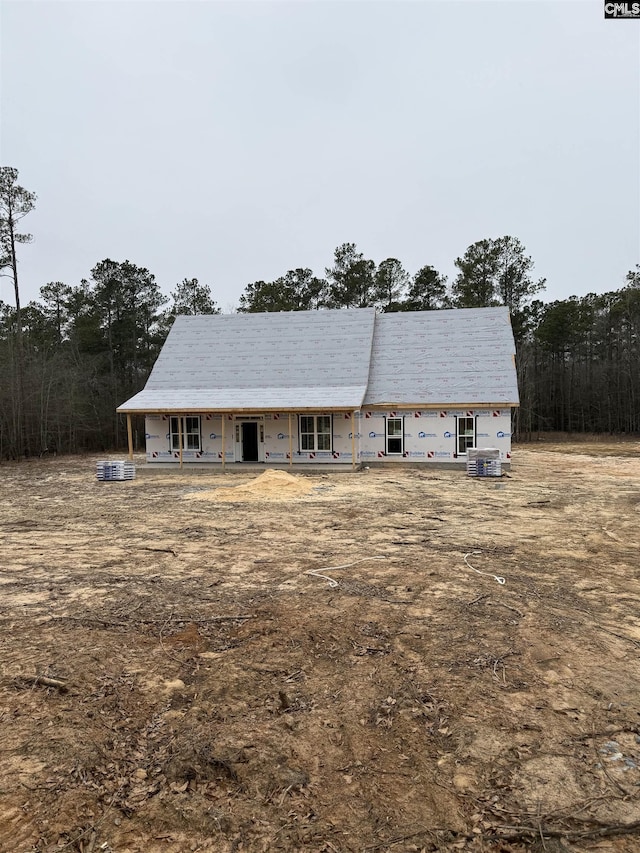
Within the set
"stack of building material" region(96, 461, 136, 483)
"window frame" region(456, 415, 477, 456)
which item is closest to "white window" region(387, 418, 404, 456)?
"window frame" region(456, 415, 477, 456)

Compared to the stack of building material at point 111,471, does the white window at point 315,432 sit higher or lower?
higher

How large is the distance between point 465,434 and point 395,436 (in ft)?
8.38

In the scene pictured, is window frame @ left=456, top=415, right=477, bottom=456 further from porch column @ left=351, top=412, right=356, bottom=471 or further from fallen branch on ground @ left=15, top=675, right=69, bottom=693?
fallen branch on ground @ left=15, top=675, right=69, bottom=693

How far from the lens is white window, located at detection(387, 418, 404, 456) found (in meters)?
19.7

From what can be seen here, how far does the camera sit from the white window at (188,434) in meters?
20.5

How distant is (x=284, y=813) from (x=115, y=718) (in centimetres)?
142

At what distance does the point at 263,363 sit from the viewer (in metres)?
21.9

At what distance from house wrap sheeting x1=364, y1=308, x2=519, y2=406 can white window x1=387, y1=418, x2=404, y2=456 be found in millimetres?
758

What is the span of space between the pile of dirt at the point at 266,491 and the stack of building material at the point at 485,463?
5.71 metres

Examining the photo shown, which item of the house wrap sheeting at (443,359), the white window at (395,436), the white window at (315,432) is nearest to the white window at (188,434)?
the white window at (315,432)

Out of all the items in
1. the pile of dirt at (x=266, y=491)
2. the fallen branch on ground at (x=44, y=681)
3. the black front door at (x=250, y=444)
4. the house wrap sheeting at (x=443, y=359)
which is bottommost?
the pile of dirt at (x=266, y=491)

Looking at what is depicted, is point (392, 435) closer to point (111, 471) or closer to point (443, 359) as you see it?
point (443, 359)

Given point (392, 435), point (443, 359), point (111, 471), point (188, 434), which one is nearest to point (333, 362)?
point (392, 435)

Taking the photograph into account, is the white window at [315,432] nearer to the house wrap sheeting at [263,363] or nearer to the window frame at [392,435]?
the house wrap sheeting at [263,363]
